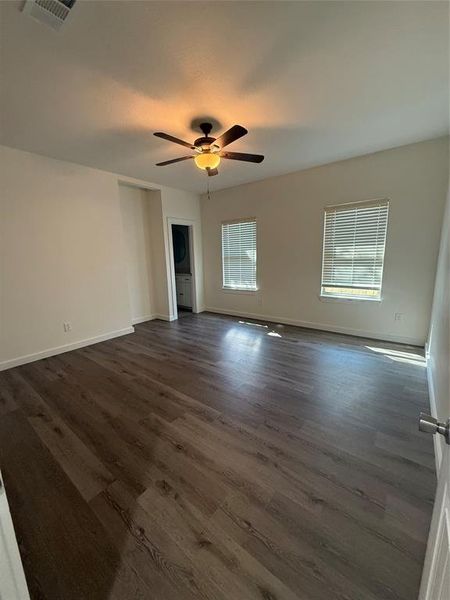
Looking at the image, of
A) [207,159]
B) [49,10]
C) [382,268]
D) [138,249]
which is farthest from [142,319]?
[382,268]

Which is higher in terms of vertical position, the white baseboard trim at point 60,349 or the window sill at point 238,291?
the window sill at point 238,291

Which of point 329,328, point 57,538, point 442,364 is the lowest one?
point 57,538

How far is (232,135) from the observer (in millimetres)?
2139

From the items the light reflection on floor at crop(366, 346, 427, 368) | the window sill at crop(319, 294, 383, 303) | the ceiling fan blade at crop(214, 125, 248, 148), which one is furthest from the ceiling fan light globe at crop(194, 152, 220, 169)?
the light reflection on floor at crop(366, 346, 427, 368)

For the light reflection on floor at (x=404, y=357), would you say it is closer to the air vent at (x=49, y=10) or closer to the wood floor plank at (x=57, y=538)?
the wood floor plank at (x=57, y=538)

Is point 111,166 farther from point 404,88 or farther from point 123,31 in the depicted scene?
point 404,88

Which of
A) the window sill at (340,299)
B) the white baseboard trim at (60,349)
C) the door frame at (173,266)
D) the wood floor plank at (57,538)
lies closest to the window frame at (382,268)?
the window sill at (340,299)

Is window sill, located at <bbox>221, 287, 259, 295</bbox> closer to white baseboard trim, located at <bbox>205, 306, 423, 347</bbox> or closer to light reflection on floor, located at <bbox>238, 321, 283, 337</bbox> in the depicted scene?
white baseboard trim, located at <bbox>205, 306, 423, 347</bbox>

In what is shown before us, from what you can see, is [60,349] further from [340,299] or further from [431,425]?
[340,299]

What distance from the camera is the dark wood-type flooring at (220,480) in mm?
1086

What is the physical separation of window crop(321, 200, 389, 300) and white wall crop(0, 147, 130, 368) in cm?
353

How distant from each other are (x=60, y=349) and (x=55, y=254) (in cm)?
137

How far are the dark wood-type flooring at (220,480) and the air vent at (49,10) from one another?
9.12 ft

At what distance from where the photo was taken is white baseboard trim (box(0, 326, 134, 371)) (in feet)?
10.2
